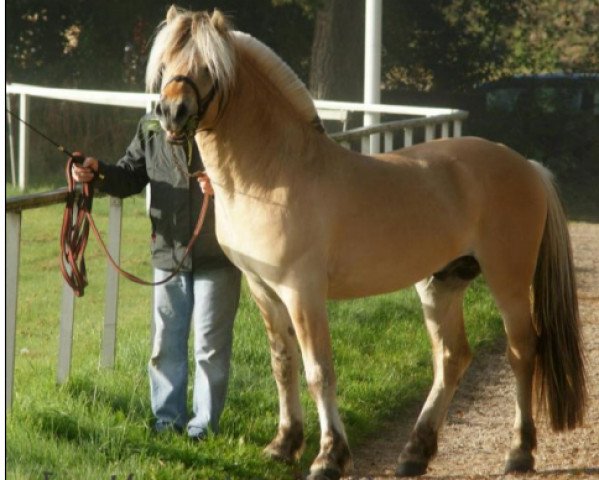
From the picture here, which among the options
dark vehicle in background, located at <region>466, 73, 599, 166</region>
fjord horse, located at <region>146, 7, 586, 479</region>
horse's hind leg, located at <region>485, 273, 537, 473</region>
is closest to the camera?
fjord horse, located at <region>146, 7, 586, 479</region>

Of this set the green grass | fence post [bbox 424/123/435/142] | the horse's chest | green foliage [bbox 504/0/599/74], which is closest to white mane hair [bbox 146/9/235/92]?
the horse's chest

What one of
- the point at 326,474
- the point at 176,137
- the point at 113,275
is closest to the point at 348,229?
the point at 176,137

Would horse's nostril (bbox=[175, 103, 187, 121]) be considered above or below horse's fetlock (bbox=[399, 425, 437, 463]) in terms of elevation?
above

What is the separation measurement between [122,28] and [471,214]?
15787mm

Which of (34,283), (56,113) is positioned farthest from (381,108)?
(56,113)

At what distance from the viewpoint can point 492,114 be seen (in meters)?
21.3

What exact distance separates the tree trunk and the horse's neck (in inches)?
571

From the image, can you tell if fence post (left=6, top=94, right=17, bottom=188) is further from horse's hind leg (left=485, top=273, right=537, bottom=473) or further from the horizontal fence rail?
horse's hind leg (left=485, top=273, right=537, bottom=473)

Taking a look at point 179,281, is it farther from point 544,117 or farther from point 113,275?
point 544,117

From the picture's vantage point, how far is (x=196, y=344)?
588cm

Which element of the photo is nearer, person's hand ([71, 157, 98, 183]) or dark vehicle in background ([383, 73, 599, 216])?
person's hand ([71, 157, 98, 183])

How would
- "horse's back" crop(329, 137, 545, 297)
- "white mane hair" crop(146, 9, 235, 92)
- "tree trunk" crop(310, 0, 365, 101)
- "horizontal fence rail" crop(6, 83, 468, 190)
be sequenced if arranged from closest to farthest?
1. "white mane hair" crop(146, 9, 235, 92)
2. "horse's back" crop(329, 137, 545, 297)
3. "horizontal fence rail" crop(6, 83, 468, 190)
4. "tree trunk" crop(310, 0, 365, 101)

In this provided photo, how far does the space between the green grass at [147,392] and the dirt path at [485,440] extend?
223 millimetres

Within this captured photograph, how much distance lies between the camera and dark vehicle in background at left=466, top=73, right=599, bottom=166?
68.3 feet
